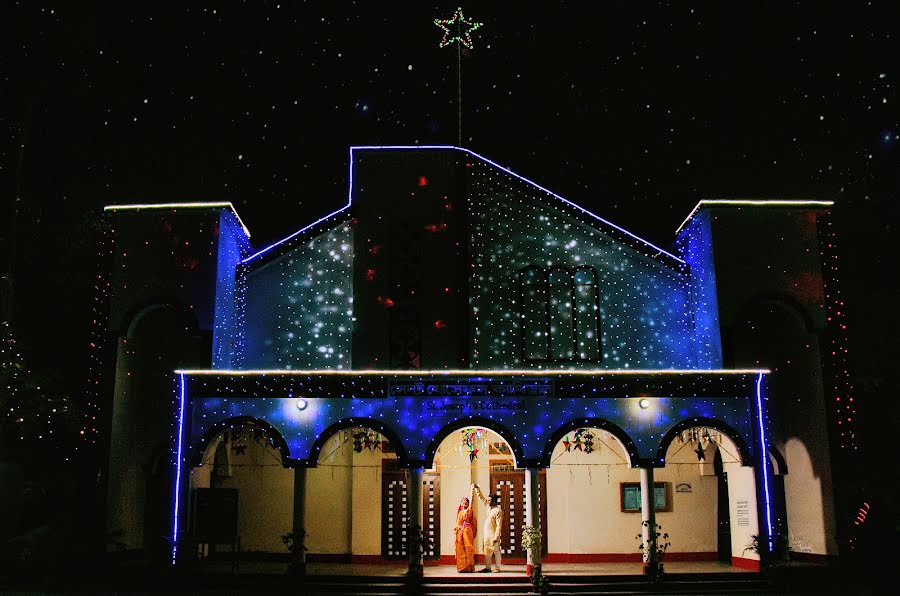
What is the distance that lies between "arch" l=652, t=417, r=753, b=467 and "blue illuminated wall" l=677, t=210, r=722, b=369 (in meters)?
1.32

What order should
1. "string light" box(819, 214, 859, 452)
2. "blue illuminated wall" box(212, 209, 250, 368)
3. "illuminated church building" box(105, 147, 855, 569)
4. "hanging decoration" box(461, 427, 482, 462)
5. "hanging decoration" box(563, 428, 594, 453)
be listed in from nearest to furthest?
"illuminated church building" box(105, 147, 855, 569)
"string light" box(819, 214, 859, 452)
"hanging decoration" box(563, 428, 594, 453)
"hanging decoration" box(461, 427, 482, 462)
"blue illuminated wall" box(212, 209, 250, 368)

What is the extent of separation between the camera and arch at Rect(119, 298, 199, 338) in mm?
17953

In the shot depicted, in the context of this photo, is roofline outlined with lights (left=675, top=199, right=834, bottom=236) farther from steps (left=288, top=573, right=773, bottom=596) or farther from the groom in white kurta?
the groom in white kurta

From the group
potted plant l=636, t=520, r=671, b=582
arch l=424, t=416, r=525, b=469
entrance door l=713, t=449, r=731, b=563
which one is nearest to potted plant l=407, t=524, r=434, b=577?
arch l=424, t=416, r=525, b=469

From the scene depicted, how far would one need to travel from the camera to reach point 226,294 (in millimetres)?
18578

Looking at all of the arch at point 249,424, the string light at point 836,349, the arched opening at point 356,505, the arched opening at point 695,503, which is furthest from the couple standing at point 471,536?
the string light at point 836,349

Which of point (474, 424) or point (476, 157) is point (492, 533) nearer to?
point (474, 424)


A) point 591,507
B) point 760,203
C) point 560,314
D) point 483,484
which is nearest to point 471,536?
point 483,484

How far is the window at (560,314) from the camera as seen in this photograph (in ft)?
61.5

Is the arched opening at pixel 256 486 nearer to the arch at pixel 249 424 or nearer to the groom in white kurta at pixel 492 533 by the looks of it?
the arch at pixel 249 424

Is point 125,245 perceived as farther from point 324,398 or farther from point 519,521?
point 519,521

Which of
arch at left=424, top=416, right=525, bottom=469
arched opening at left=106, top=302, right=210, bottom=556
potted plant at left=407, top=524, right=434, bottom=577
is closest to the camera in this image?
potted plant at left=407, top=524, right=434, bottom=577

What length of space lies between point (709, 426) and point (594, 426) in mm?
2397

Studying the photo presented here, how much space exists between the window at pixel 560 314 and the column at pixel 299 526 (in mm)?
5624
